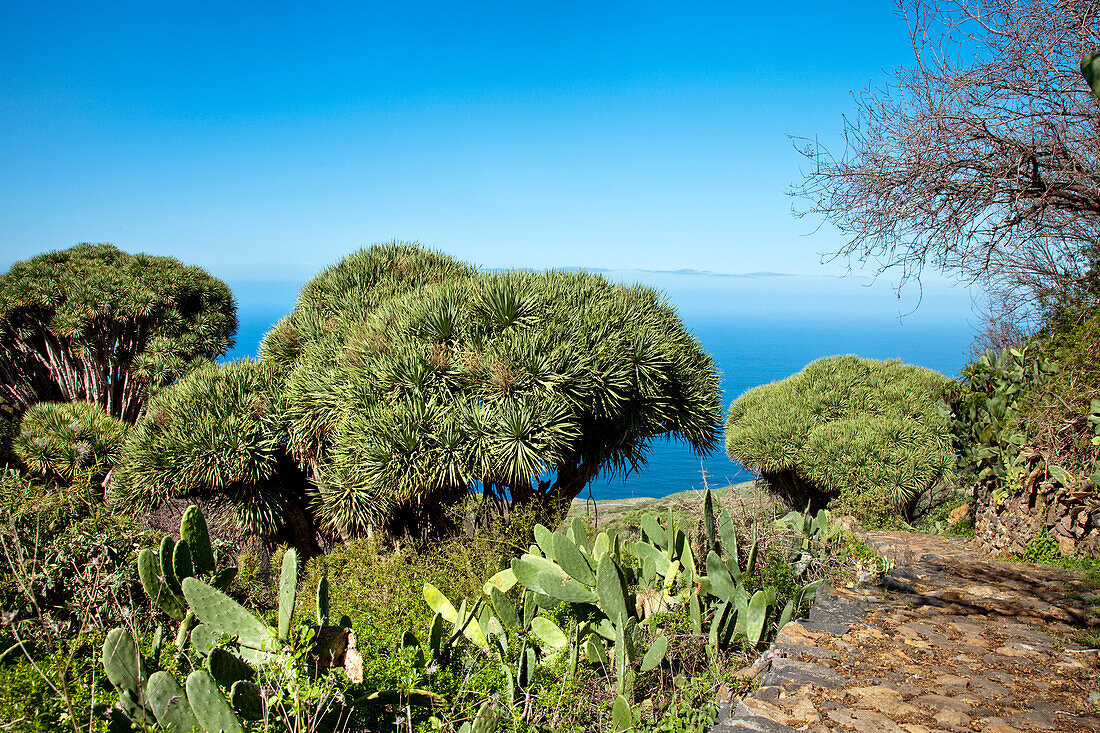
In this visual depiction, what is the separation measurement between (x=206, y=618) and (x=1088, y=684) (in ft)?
13.0

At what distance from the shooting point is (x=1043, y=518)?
17.6 feet

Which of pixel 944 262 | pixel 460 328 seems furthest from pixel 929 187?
pixel 460 328

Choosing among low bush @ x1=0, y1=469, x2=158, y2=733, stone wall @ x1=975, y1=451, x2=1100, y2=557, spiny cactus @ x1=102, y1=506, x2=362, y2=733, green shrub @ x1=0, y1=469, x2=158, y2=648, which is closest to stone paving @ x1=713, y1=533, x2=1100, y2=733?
stone wall @ x1=975, y1=451, x2=1100, y2=557

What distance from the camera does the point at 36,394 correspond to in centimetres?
1459

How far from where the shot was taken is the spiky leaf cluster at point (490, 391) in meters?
6.57

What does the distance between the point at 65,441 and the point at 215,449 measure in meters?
4.63

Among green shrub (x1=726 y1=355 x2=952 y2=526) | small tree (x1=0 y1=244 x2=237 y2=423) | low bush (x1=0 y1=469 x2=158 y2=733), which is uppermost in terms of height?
small tree (x1=0 y1=244 x2=237 y2=423)

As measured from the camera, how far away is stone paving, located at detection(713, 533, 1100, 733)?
2633 millimetres

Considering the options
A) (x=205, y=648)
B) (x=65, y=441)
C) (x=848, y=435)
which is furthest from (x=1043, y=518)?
(x=65, y=441)

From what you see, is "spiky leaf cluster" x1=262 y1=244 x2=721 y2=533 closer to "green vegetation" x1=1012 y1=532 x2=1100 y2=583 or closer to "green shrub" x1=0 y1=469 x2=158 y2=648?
"green shrub" x1=0 y1=469 x2=158 y2=648

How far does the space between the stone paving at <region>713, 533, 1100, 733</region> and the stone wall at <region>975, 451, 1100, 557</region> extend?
2.47 ft

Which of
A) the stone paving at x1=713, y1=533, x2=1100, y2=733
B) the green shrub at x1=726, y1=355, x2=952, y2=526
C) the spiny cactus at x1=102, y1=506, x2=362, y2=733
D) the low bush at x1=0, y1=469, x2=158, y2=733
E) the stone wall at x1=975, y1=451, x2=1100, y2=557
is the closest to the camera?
the spiny cactus at x1=102, y1=506, x2=362, y2=733

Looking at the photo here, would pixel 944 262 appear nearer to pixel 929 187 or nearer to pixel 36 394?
pixel 929 187

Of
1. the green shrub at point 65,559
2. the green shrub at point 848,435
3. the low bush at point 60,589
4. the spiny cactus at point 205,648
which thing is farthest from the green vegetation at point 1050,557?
the green shrub at point 65,559
